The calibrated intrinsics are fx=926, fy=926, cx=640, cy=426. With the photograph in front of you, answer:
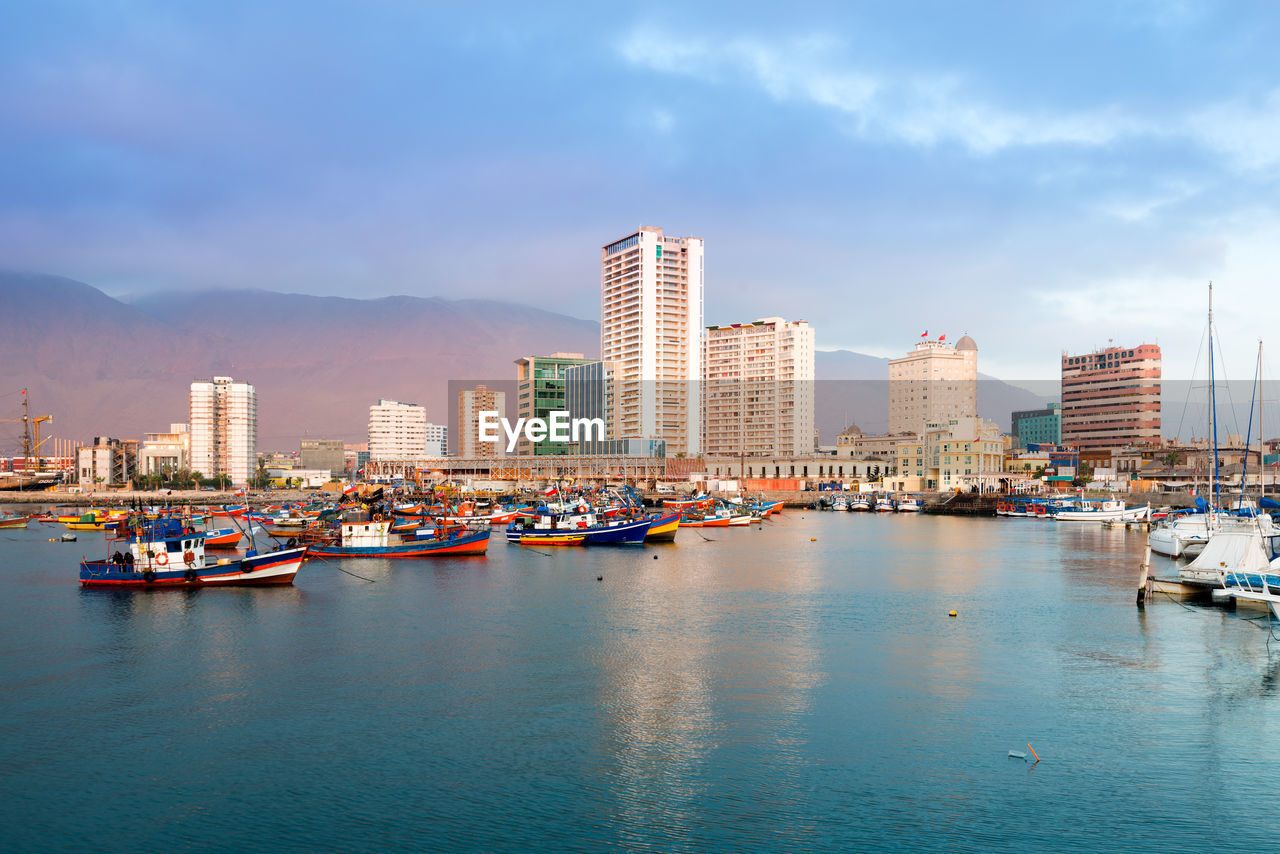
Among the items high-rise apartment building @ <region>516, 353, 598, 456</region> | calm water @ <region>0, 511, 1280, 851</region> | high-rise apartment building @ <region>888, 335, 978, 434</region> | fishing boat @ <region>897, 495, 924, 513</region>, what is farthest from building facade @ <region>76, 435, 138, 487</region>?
calm water @ <region>0, 511, 1280, 851</region>

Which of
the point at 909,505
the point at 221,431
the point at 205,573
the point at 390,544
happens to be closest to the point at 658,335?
the point at 909,505

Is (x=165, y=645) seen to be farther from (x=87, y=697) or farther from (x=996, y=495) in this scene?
(x=996, y=495)

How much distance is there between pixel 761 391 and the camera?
160125mm

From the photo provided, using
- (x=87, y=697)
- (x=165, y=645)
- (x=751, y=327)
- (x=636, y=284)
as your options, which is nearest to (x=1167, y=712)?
(x=87, y=697)

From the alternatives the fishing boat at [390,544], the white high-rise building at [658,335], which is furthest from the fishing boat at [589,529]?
the white high-rise building at [658,335]

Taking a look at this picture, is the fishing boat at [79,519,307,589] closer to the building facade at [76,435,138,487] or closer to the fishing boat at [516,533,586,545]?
the fishing boat at [516,533,586,545]

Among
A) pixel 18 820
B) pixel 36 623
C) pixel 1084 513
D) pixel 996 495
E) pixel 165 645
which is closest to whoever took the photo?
pixel 18 820

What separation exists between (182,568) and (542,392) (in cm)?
13252

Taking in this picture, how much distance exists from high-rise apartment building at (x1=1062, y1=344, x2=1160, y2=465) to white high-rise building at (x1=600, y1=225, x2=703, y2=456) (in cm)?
6746

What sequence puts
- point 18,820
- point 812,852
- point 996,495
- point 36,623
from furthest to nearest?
point 996,495
point 36,623
point 18,820
point 812,852

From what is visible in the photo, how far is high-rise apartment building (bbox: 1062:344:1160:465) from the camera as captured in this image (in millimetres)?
159000

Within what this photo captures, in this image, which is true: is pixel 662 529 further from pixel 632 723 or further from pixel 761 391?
pixel 761 391

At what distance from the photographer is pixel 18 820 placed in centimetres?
1437

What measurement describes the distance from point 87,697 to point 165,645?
18.9 ft
